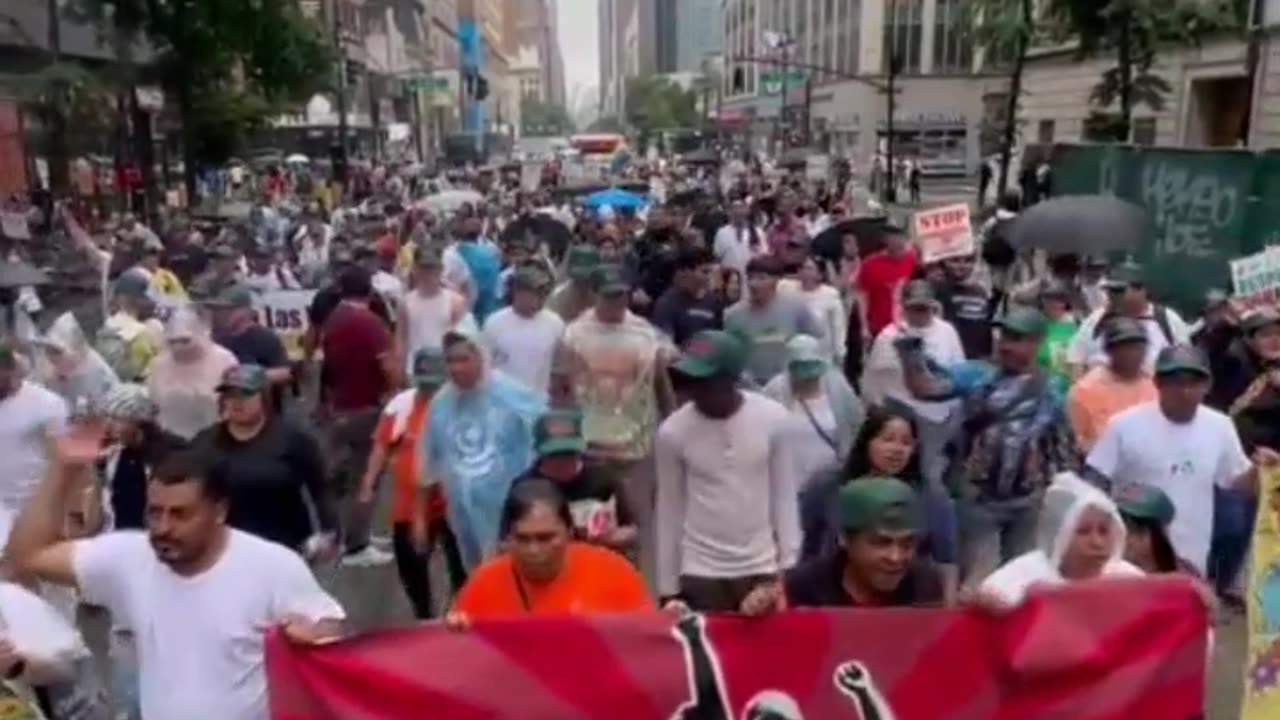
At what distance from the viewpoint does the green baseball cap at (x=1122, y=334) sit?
6.46 m

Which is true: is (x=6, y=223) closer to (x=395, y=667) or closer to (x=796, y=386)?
(x=796, y=386)

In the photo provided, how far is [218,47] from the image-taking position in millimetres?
26938

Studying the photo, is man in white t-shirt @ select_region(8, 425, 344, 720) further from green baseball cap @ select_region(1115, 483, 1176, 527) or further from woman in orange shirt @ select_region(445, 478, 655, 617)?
green baseball cap @ select_region(1115, 483, 1176, 527)

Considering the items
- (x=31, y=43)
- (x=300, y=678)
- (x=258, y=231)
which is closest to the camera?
(x=300, y=678)

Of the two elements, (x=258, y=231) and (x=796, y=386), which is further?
(x=258, y=231)

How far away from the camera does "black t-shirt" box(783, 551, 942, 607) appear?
4160mm

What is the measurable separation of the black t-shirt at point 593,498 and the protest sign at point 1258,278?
16.9 feet

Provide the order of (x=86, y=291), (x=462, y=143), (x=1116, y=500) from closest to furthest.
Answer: (x=1116, y=500), (x=86, y=291), (x=462, y=143)

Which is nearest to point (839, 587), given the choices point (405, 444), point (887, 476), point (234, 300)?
point (887, 476)

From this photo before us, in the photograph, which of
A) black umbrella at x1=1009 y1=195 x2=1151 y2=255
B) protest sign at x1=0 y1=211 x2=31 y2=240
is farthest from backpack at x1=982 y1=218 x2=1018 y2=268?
protest sign at x1=0 y1=211 x2=31 y2=240

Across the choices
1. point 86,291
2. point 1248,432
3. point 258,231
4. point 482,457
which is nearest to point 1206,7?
point 258,231

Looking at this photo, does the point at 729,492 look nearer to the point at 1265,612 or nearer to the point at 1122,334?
the point at 1265,612

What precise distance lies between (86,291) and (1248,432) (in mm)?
12693

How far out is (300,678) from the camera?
152 inches
